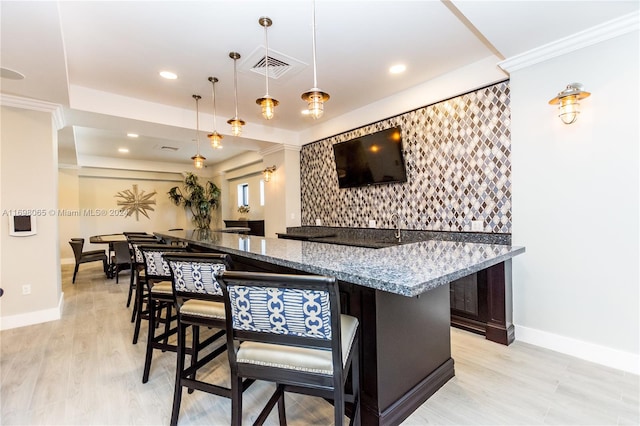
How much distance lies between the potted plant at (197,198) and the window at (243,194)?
2.75ft

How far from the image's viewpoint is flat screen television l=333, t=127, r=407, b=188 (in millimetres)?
3723

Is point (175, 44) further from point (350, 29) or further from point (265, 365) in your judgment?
point (265, 365)

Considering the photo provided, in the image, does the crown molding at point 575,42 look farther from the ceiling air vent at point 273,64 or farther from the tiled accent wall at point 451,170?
the ceiling air vent at point 273,64

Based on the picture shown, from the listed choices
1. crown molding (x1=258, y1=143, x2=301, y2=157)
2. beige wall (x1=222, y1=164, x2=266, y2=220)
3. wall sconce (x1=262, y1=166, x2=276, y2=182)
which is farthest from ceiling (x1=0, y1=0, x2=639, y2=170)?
beige wall (x1=222, y1=164, x2=266, y2=220)

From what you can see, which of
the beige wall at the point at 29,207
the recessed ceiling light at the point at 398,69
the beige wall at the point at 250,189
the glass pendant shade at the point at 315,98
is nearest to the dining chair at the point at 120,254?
the beige wall at the point at 29,207

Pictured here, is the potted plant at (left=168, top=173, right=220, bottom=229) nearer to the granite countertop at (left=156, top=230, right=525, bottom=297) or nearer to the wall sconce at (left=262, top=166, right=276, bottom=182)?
the wall sconce at (left=262, top=166, right=276, bottom=182)

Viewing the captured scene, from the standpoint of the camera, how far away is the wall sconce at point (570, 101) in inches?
84.3

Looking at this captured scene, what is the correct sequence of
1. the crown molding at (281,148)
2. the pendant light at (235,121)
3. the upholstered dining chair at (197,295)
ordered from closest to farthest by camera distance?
the upholstered dining chair at (197,295) < the pendant light at (235,121) < the crown molding at (281,148)

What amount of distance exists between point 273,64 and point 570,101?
8.33 ft

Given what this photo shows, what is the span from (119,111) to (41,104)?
738mm

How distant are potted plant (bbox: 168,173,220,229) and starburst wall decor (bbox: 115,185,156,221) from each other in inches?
24.0

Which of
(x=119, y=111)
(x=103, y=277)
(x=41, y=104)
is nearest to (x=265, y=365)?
(x=119, y=111)

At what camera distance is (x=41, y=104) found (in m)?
3.33

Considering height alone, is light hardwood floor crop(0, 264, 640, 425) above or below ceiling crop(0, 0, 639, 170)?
below
